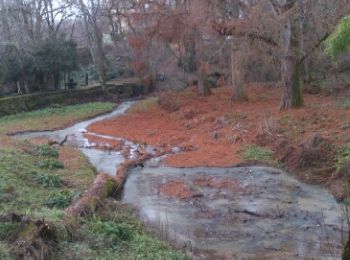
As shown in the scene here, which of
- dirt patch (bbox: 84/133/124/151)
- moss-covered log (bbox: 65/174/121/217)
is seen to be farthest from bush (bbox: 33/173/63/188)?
dirt patch (bbox: 84/133/124/151)

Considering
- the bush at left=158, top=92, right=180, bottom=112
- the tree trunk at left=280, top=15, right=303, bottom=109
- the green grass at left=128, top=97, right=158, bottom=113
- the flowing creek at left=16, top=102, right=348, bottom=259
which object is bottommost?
the flowing creek at left=16, top=102, right=348, bottom=259

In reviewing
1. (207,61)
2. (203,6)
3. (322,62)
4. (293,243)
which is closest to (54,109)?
(207,61)

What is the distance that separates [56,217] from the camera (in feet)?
30.9

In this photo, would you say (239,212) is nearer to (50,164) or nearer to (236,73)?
(50,164)

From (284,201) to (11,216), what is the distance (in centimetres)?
717

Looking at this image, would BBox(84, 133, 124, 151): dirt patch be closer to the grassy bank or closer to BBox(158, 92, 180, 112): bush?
the grassy bank

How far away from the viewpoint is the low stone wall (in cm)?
3197

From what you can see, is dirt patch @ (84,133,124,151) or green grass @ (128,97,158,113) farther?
green grass @ (128,97,158,113)

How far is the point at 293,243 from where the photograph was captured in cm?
1029

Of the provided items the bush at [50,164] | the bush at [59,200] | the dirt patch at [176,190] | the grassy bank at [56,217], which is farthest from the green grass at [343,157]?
the bush at [50,164]

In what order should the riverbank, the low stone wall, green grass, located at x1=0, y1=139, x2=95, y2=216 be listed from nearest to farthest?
green grass, located at x1=0, y1=139, x2=95, y2=216 → the riverbank → the low stone wall

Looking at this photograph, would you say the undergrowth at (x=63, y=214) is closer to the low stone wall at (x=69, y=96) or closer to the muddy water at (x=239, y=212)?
the muddy water at (x=239, y=212)

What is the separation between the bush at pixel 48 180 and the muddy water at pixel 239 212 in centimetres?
191

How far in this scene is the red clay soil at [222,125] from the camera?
61.5ft
